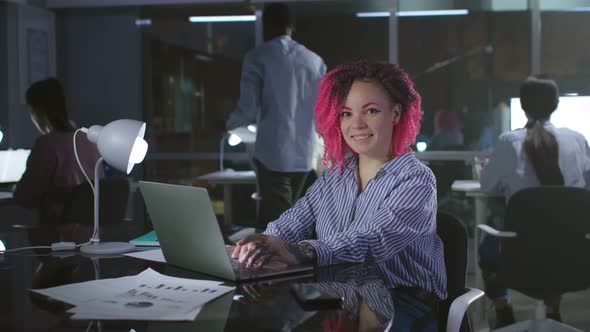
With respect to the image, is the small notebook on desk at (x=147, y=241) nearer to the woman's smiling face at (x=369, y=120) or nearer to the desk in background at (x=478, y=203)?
the woman's smiling face at (x=369, y=120)

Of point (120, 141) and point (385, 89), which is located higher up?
point (385, 89)

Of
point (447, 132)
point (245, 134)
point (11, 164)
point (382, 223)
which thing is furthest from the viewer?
point (447, 132)

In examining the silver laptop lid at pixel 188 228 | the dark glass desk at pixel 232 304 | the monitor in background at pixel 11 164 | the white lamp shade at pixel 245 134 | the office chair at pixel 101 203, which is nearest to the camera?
the dark glass desk at pixel 232 304

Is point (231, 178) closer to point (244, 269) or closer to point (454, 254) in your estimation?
point (454, 254)

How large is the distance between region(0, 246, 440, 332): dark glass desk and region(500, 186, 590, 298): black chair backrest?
1862 mm

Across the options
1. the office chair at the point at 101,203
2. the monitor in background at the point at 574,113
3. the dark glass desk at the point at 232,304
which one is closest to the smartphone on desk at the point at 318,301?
the dark glass desk at the point at 232,304

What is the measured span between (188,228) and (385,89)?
24.3 inches

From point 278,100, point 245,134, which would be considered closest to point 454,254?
point 278,100

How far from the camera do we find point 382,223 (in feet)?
5.22

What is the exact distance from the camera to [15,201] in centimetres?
337

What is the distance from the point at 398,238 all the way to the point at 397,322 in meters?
0.33

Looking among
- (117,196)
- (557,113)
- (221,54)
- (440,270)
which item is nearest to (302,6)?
(221,54)

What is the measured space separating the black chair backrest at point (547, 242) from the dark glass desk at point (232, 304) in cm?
186

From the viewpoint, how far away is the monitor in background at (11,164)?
4.05 m
